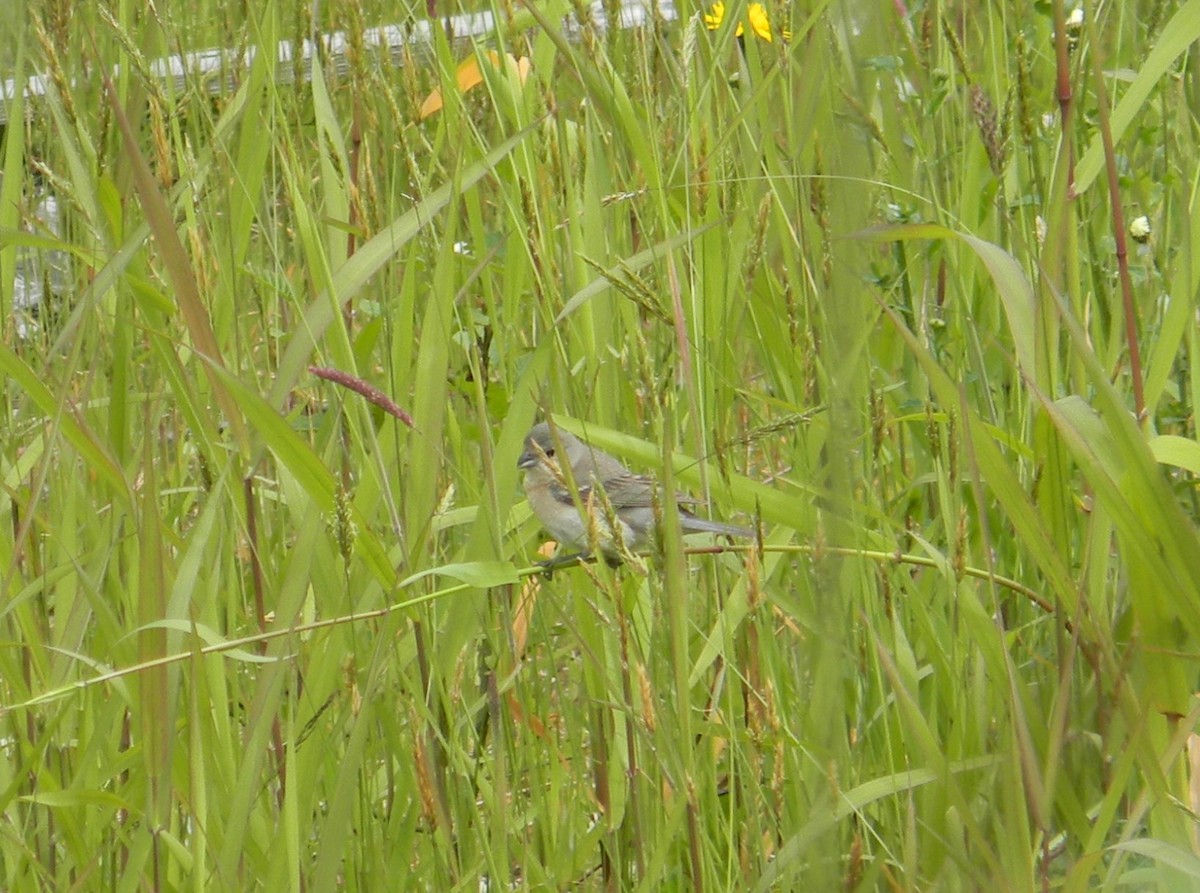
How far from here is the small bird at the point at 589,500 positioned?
4.50ft

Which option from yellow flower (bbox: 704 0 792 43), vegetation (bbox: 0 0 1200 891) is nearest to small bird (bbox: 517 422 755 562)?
vegetation (bbox: 0 0 1200 891)

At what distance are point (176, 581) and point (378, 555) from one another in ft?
0.86

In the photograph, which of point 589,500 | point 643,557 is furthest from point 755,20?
point 589,500

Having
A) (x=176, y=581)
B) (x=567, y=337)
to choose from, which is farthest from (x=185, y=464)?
(x=176, y=581)

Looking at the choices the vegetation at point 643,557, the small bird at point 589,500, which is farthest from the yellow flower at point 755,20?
the small bird at point 589,500

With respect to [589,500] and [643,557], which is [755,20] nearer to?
[643,557]

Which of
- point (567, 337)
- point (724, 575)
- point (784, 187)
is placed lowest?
point (724, 575)

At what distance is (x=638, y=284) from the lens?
4.75 feet

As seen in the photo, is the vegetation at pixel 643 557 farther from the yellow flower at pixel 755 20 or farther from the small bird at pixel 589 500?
the yellow flower at pixel 755 20

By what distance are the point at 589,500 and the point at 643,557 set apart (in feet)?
1.14

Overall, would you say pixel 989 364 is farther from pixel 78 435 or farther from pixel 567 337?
pixel 78 435

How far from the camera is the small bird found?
137 cm

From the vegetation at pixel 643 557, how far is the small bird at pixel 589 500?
69mm

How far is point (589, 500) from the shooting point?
1392 millimetres
